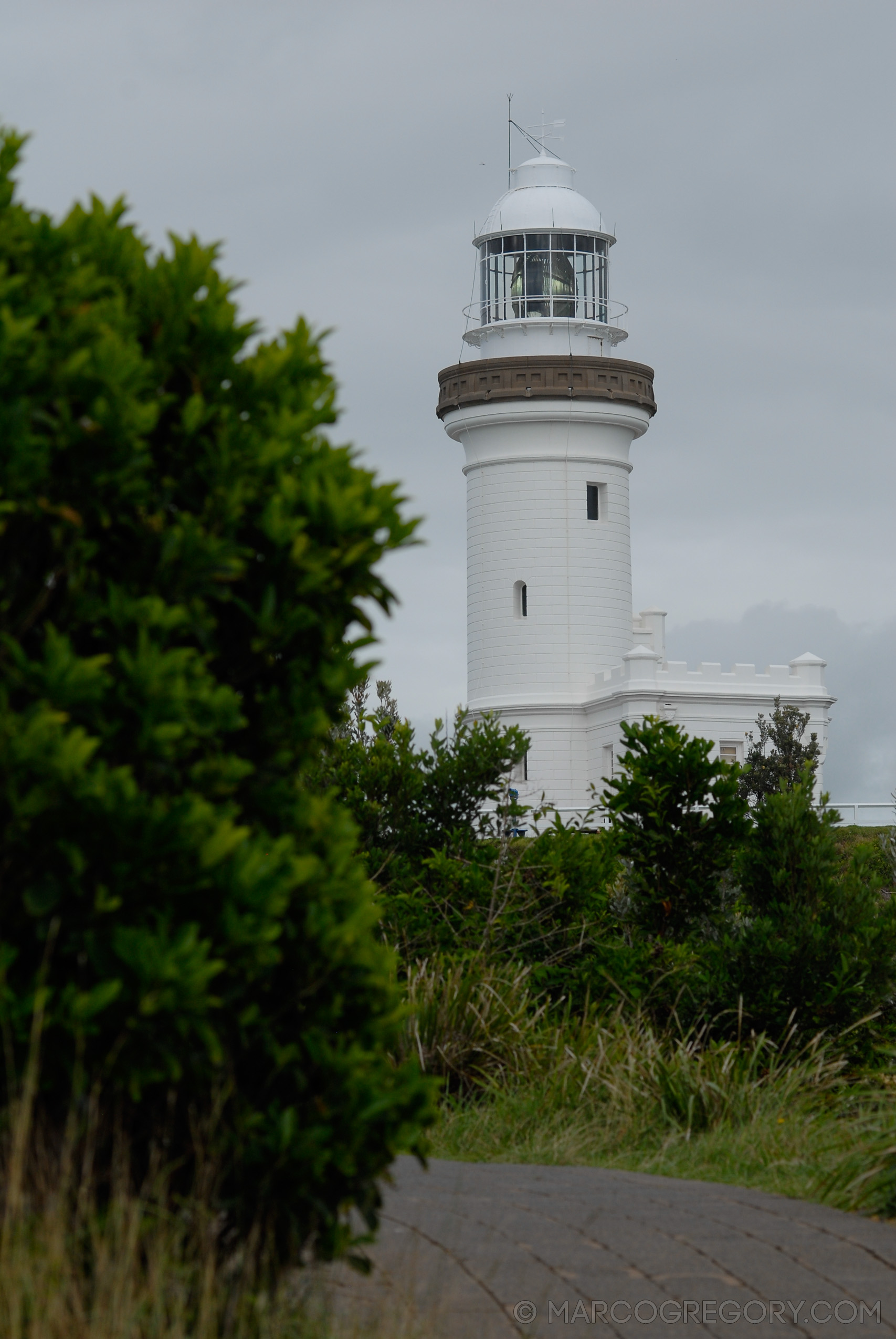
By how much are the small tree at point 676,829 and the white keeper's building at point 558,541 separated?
99.5 feet

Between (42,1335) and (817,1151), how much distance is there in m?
4.81

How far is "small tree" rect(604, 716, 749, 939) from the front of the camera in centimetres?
1047

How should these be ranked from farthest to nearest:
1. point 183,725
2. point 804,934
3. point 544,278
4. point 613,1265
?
1. point 544,278
2. point 804,934
3. point 613,1265
4. point 183,725

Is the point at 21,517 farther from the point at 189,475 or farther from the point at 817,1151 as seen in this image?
the point at 817,1151

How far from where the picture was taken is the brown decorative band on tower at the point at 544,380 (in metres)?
41.8

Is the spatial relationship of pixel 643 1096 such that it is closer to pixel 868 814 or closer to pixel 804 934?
pixel 804 934

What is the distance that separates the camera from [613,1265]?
5309 millimetres

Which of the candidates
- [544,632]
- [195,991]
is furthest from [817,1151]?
[544,632]

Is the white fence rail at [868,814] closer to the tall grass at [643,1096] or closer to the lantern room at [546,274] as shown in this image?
the lantern room at [546,274]
